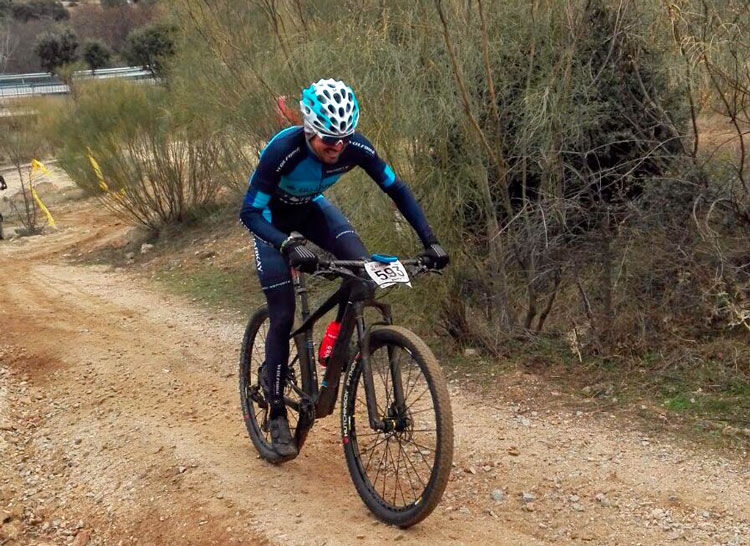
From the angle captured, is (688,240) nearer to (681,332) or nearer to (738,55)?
(681,332)

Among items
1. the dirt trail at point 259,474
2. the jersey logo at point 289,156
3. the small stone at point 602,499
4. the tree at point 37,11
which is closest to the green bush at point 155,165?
the dirt trail at point 259,474

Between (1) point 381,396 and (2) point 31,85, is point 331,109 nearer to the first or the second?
(1) point 381,396

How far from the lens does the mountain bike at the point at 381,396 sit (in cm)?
418

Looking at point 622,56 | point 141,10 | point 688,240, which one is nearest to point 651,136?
point 622,56

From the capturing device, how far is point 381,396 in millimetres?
4504

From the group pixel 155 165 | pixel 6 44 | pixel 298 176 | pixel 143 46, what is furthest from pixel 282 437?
pixel 6 44

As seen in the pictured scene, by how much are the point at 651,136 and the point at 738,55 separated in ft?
3.86

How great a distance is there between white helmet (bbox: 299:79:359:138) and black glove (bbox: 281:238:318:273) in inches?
24.0

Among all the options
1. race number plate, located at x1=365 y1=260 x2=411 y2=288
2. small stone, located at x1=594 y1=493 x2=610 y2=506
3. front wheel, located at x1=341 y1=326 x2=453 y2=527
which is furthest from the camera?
small stone, located at x1=594 y1=493 x2=610 y2=506

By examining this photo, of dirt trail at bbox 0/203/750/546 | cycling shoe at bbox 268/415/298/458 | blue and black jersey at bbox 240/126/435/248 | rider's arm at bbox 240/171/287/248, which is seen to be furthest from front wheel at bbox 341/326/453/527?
rider's arm at bbox 240/171/287/248

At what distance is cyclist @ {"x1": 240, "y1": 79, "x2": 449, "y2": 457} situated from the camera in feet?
14.6

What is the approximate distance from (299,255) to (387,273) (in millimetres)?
463

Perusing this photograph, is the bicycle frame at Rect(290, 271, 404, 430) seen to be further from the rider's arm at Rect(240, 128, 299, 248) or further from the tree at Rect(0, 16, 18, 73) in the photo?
the tree at Rect(0, 16, 18, 73)

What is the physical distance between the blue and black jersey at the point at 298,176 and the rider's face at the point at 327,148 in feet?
0.45
